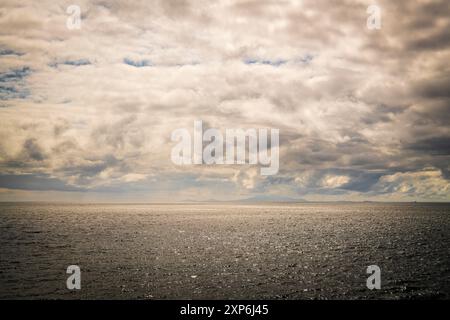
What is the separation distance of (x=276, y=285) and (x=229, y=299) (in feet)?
22.8

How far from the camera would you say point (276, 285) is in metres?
38.6

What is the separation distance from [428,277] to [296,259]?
18162 millimetres

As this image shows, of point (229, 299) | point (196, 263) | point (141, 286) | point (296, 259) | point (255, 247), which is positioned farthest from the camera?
point (255, 247)

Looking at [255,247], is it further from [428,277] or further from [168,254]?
[428,277]

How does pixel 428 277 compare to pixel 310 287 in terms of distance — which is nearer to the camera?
pixel 310 287

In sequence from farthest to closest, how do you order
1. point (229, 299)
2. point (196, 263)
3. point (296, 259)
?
point (296, 259)
point (196, 263)
point (229, 299)
